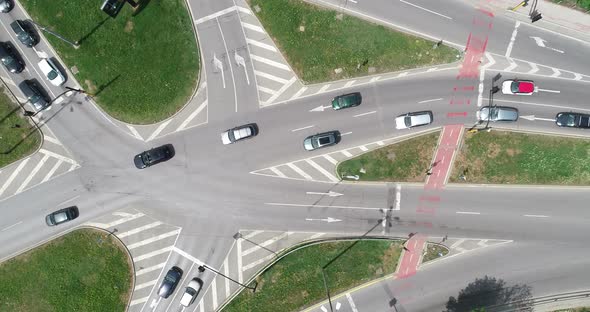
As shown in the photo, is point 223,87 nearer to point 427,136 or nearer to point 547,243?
point 427,136

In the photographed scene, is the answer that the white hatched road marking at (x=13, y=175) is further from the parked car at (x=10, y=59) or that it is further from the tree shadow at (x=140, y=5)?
the tree shadow at (x=140, y=5)

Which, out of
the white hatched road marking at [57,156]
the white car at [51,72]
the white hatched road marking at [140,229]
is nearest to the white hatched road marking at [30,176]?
the white hatched road marking at [57,156]

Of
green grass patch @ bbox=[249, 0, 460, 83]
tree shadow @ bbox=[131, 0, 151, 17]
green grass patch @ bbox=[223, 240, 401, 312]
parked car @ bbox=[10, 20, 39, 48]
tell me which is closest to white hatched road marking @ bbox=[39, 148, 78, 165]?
parked car @ bbox=[10, 20, 39, 48]

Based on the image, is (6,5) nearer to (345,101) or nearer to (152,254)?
(152,254)

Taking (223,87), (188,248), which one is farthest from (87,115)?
(188,248)

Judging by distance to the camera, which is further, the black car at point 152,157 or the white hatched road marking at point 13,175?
the white hatched road marking at point 13,175
